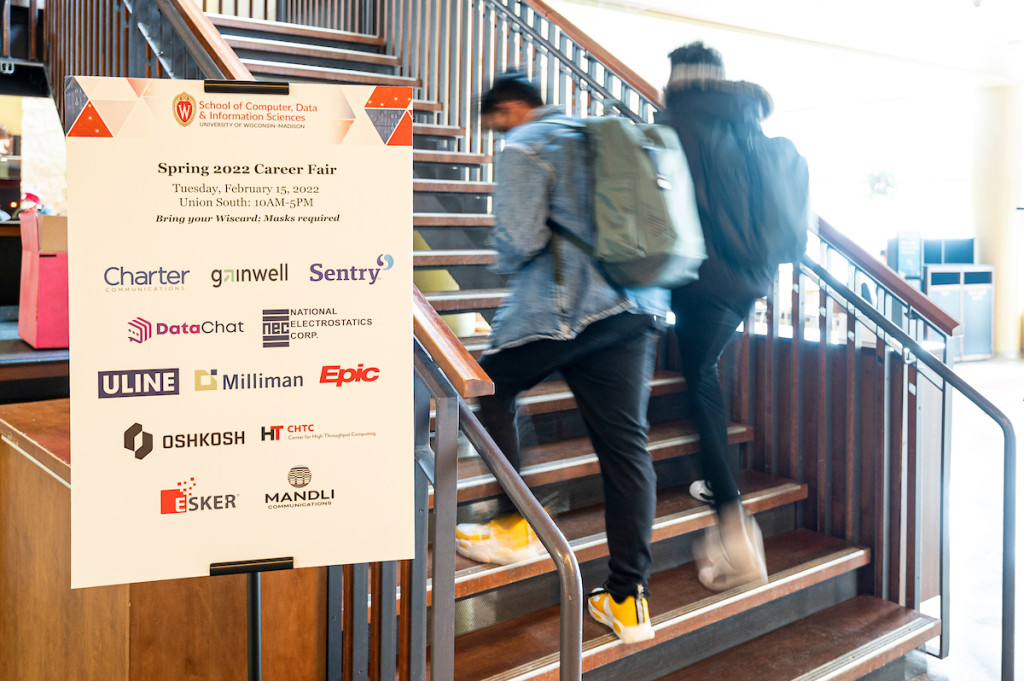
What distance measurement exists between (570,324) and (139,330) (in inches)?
38.6

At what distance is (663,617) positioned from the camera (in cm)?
236

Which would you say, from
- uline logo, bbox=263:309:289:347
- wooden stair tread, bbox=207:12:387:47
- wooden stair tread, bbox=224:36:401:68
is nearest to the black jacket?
uline logo, bbox=263:309:289:347

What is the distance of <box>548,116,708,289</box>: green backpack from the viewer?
1942 millimetres

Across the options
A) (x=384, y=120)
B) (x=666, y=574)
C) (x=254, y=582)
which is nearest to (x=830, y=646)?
(x=666, y=574)

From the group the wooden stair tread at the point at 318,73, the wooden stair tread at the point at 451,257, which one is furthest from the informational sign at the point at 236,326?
the wooden stair tread at the point at 318,73

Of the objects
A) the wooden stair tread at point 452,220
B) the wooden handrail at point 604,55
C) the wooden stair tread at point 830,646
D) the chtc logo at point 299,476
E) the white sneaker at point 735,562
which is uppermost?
the wooden handrail at point 604,55

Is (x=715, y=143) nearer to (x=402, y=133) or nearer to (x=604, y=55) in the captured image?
(x=402, y=133)

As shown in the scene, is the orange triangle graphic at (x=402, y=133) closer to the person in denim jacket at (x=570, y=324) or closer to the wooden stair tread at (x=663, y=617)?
the person in denim jacket at (x=570, y=324)

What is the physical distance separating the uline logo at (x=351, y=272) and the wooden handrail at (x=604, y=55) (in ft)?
6.91

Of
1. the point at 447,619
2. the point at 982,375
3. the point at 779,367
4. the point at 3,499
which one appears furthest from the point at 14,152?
the point at 982,375

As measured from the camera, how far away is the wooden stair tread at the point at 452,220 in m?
3.49

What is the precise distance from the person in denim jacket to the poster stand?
0.79 m

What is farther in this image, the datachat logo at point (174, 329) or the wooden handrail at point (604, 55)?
the wooden handrail at point (604, 55)

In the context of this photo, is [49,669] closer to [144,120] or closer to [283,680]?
[283,680]
